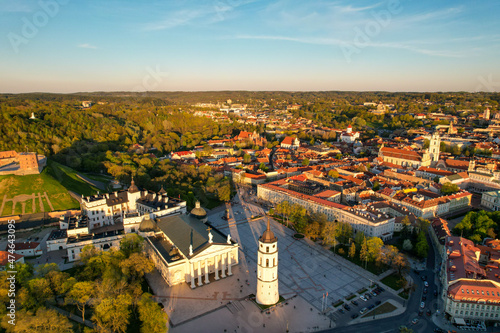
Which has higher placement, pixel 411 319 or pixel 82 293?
pixel 82 293

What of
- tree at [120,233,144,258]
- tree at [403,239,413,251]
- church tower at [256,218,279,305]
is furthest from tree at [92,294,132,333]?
tree at [403,239,413,251]

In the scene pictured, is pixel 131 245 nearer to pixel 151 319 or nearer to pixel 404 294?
pixel 151 319

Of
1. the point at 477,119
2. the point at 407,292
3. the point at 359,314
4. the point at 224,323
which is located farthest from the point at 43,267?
the point at 477,119

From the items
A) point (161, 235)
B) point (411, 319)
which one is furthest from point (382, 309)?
point (161, 235)

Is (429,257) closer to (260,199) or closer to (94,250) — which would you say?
(260,199)

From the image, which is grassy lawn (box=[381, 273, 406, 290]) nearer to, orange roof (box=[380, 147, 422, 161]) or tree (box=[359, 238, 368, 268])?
tree (box=[359, 238, 368, 268])

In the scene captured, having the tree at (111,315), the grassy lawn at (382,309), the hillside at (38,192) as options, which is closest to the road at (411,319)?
the grassy lawn at (382,309)
